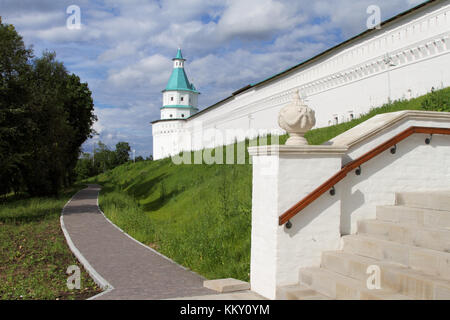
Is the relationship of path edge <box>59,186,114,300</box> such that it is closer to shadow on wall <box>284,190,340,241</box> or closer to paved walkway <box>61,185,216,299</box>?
paved walkway <box>61,185,216,299</box>

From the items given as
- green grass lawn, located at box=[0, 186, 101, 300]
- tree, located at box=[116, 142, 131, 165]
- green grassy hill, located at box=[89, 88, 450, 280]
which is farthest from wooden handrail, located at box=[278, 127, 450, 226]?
tree, located at box=[116, 142, 131, 165]

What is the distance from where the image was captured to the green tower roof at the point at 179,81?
86.1 m

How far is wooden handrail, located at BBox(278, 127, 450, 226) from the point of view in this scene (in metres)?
5.97

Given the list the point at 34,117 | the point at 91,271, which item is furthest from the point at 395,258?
the point at 34,117

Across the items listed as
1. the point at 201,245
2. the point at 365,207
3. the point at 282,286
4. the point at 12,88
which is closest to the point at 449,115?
the point at 365,207

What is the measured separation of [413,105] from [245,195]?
242 inches

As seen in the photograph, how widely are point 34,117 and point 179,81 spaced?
67223mm

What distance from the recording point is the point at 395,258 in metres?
5.62

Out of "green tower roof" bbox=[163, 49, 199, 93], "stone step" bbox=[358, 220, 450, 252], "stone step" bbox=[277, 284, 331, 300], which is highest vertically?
"green tower roof" bbox=[163, 49, 199, 93]

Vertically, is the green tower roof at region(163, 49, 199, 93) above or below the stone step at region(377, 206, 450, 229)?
above

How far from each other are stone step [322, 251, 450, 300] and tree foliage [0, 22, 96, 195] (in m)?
14.4

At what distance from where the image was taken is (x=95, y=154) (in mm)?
116500

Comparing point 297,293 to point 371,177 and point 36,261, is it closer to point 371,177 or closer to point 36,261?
point 371,177

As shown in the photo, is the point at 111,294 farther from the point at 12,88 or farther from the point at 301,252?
the point at 12,88
